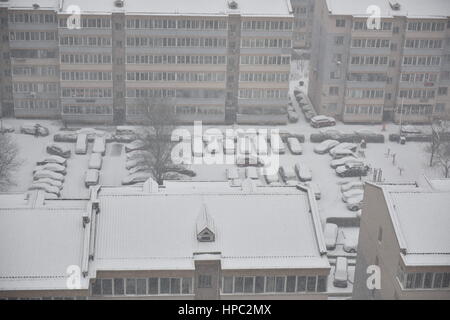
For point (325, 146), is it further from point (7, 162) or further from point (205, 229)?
point (205, 229)

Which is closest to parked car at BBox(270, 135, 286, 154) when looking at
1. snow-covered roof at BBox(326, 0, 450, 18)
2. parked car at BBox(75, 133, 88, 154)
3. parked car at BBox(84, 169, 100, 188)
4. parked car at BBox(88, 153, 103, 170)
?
snow-covered roof at BBox(326, 0, 450, 18)

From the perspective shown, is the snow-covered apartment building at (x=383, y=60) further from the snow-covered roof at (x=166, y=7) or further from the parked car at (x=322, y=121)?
the snow-covered roof at (x=166, y=7)

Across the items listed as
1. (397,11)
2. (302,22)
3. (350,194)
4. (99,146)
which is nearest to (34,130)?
(99,146)

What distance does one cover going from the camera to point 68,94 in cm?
8062

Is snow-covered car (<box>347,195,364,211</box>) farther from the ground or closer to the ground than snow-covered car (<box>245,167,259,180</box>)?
closer to the ground

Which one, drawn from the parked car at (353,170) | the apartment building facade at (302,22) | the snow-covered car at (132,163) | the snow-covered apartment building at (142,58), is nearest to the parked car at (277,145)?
the snow-covered apartment building at (142,58)

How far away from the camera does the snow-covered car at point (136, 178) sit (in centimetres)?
6706

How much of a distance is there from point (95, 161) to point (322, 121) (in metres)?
27.5

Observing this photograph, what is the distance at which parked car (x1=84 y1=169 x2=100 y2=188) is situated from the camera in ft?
219

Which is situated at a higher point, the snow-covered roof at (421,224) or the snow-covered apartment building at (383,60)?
the snow-covered apartment building at (383,60)

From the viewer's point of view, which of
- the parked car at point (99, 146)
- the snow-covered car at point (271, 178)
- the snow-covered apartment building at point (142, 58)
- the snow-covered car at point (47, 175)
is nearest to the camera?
the snow-covered car at point (47, 175)

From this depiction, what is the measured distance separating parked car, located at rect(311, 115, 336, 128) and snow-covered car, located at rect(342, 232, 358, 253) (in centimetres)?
2582

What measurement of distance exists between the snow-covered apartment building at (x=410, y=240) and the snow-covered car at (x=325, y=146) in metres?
31.8

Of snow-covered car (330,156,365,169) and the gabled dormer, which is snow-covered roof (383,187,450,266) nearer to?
the gabled dormer
